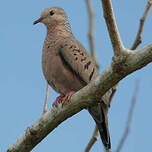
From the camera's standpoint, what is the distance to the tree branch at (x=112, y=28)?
354cm

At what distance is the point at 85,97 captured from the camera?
3988 millimetres

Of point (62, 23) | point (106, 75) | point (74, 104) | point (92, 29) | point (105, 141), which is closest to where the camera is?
point (106, 75)

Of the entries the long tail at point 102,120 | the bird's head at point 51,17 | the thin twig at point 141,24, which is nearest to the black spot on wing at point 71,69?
the long tail at point 102,120

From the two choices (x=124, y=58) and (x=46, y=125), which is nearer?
(x=124, y=58)

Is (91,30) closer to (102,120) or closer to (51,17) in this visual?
(102,120)

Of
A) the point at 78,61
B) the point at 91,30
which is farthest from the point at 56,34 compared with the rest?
the point at 91,30

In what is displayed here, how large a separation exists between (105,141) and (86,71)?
107cm

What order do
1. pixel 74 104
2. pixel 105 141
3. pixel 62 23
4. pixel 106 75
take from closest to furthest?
pixel 106 75
pixel 74 104
pixel 105 141
pixel 62 23

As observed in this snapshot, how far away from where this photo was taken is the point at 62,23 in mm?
6266

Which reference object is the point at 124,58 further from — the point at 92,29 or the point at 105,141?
the point at 105,141

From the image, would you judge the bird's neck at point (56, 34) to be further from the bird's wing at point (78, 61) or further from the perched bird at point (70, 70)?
the bird's wing at point (78, 61)

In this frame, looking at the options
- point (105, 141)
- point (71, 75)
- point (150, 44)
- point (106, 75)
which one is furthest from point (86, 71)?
point (150, 44)

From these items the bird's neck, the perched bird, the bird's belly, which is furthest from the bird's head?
the bird's belly

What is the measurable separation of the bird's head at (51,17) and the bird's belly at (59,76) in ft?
2.94
